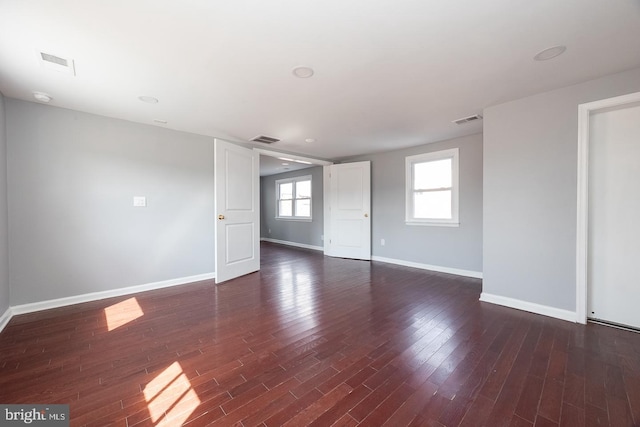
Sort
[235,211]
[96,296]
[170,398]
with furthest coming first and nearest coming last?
1. [235,211]
2. [96,296]
3. [170,398]

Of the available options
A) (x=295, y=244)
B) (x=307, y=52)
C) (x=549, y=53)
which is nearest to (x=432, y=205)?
(x=549, y=53)

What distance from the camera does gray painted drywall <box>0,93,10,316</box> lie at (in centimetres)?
254

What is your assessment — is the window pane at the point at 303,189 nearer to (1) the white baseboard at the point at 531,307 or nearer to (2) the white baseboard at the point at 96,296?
(2) the white baseboard at the point at 96,296

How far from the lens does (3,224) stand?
260 cm

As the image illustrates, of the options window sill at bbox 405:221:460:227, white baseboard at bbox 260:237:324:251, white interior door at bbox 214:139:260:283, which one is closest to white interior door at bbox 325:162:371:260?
white baseboard at bbox 260:237:324:251

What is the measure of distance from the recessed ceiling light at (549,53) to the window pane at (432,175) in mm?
2526

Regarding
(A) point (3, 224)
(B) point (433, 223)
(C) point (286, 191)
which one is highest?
(C) point (286, 191)

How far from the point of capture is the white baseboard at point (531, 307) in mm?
2598

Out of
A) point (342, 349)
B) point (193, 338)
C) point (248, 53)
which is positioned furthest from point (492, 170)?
point (193, 338)

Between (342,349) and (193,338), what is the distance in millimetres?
1328

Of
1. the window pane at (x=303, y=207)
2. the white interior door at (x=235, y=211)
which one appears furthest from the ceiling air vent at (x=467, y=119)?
the window pane at (x=303, y=207)

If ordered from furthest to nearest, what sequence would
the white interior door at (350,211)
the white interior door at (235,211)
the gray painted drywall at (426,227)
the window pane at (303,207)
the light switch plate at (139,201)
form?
the window pane at (303,207)
the white interior door at (350,211)
the gray painted drywall at (426,227)
the white interior door at (235,211)
the light switch plate at (139,201)

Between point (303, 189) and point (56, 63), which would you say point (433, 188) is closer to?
point (303, 189)

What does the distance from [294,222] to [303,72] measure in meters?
5.90
